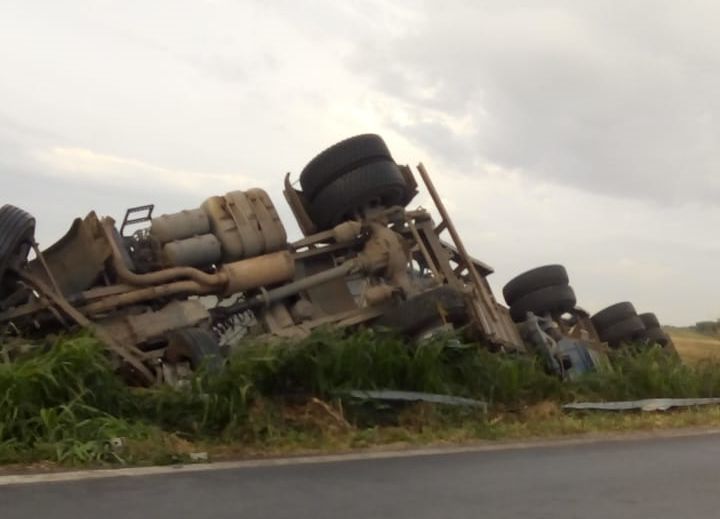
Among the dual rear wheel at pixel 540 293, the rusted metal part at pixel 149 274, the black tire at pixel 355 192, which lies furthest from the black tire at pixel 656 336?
the rusted metal part at pixel 149 274

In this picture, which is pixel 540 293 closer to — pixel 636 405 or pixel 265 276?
pixel 636 405

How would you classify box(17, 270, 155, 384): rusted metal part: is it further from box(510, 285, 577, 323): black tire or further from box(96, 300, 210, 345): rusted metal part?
box(510, 285, 577, 323): black tire

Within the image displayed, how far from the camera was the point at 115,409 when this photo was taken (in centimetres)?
944

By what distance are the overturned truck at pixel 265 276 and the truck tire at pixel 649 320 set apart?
11.4 feet

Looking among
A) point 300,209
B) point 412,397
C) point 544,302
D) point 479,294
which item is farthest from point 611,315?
point 412,397

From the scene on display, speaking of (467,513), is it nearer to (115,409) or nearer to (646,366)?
(115,409)

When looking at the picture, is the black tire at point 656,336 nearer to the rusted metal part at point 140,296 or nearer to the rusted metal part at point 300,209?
the rusted metal part at point 300,209

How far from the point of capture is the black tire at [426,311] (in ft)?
39.9

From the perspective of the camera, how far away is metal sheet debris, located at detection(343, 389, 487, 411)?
1047 cm

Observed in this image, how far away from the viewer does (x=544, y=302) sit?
15.7m

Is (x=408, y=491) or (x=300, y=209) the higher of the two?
(x=300, y=209)

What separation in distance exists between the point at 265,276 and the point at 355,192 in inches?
66.1

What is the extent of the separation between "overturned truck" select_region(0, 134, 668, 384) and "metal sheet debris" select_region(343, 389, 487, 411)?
1.26m

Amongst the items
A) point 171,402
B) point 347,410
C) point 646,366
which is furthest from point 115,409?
point 646,366
